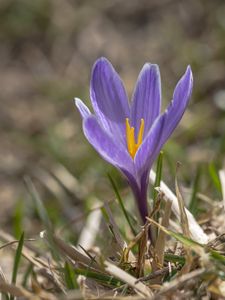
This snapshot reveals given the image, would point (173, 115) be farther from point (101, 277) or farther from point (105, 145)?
point (101, 277)

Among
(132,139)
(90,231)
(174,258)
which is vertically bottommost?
(90,231)

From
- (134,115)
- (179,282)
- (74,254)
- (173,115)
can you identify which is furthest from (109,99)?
(179,282)

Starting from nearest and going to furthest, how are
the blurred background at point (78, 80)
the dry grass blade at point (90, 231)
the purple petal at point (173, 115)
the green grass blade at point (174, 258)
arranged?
the purple petal at point (173, 115)
the green grass blade at point (174, 258)
the dry grass blade at point (90, 231)
the blurred background at point (78, 80)

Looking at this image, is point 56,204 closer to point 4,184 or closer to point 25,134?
point 4,184

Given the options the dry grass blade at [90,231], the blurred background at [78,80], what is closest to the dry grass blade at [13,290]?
the dry grass blade at [90,231]

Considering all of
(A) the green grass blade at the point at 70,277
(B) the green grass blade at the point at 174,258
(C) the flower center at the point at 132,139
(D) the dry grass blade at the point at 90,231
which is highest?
(C) the flower center at the point at 132,139

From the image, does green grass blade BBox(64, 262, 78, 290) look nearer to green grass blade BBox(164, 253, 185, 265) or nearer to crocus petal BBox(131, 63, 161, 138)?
green grass blade BBox(164, 253, 185, 265)

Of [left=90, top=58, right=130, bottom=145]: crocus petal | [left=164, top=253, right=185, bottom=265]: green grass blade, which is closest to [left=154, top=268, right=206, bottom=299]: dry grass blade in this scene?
[left=164, top=253, right=185, bottom=265]: green grass blade

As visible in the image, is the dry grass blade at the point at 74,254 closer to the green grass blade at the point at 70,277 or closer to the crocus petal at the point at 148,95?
the green grass blade at the point at 70,277

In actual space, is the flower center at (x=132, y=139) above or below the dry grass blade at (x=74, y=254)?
above
